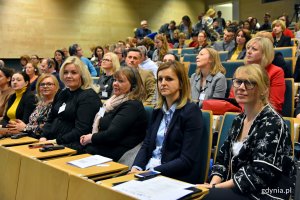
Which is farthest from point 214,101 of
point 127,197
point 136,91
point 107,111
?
point 127,197

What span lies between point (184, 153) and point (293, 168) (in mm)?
619

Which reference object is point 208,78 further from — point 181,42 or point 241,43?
point 181,42

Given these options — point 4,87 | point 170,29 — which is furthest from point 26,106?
point 170,29

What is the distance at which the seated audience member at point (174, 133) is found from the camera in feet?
6.85

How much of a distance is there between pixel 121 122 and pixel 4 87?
2.37 metres

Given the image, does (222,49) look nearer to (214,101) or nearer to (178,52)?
(178,52)

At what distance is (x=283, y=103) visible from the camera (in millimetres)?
3059

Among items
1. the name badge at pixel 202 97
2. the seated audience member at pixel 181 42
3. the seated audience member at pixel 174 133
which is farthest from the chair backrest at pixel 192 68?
the seated audience member at pixel 181 42

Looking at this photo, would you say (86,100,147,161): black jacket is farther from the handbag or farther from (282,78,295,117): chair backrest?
(282,78,295,117): chair backrest

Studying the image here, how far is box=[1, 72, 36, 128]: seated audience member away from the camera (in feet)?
12.4

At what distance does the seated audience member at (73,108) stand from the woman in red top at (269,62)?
139cm

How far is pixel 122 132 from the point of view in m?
2.57

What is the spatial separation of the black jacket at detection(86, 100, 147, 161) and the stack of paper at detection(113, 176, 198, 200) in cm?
95

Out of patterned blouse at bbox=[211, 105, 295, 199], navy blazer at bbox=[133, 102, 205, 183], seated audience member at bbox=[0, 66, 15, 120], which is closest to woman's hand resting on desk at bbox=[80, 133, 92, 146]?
navy blazer at bbox=[133, 102, 205, 183]
